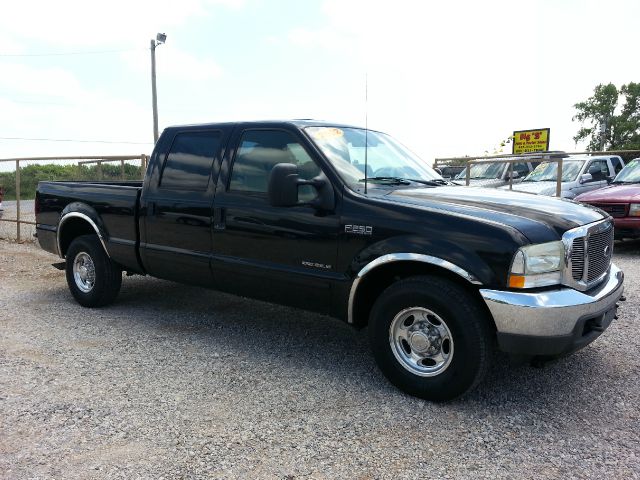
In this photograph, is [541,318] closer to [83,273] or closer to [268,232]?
[268,232]

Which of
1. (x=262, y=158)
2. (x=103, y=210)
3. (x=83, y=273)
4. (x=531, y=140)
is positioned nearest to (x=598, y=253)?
(x=262, y=158)

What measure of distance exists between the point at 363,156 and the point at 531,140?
24.3 m

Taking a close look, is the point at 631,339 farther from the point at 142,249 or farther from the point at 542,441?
the point at 142,249

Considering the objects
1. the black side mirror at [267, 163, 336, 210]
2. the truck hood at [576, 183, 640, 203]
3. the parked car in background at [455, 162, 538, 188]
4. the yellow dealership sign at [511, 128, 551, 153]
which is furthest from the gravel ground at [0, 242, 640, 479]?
the yellow dealership sign at [511, 128, 551, 153]

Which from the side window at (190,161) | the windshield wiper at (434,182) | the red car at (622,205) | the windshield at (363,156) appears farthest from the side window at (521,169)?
the side window at (190,161)

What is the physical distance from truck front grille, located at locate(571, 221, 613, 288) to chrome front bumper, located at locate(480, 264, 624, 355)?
0.17 meters

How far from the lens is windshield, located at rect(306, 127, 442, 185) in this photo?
164 inches

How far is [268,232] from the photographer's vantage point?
4.29m

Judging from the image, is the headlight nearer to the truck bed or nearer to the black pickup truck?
the black pickup truck

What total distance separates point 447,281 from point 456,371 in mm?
562

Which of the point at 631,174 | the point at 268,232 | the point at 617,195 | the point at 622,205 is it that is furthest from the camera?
the point at 631,174

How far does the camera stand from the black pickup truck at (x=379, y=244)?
129 inches

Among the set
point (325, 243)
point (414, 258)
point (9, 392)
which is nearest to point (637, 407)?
point (414, 258)

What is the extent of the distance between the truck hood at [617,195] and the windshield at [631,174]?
384mm
